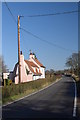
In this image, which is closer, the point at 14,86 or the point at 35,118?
the point at 35,118

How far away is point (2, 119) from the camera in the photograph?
34.9ft

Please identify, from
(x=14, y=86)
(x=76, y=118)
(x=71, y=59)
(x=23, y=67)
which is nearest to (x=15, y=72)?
(x=23, y=67)

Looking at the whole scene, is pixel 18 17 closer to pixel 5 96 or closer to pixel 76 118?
pixel 5 96

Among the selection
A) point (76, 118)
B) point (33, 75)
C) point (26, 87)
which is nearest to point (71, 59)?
point (33, 75)

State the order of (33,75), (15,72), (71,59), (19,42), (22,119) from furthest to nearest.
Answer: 1. (71,59)
2. (33,75)
3. (15,72)
4. (19,42)
5. (22,119)

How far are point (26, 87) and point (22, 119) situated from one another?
17481mm

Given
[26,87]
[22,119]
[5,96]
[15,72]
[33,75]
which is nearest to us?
[22,119]

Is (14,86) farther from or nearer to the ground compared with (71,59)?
nearer to the ground

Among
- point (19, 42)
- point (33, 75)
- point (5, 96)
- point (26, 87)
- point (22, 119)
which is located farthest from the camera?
point (33, 75)

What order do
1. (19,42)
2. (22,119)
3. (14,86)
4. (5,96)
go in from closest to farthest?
(22,119) → (5,96) → (14,86) → (19,42)

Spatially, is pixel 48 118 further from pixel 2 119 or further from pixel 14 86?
pixel 14 86

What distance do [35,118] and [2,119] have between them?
1.24m

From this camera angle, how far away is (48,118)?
10.8 metres

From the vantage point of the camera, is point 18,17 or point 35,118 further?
point 18,17
